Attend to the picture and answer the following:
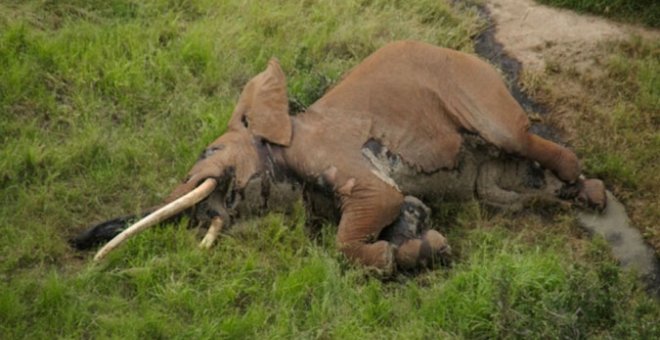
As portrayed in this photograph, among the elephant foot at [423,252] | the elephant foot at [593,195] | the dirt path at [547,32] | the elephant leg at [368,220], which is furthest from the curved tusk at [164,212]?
the dirt path at [547,32]

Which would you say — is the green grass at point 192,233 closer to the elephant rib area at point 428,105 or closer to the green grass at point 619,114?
the green grass at point 619,114

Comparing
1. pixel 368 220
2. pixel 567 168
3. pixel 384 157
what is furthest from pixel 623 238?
pixel 368 220

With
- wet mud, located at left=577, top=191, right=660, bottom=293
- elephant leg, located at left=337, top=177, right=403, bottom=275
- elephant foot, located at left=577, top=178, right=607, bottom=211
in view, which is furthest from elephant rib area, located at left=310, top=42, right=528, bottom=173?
wet mud, located at left=577, top=191, right=660, bottom=293

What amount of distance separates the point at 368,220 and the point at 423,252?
38cm

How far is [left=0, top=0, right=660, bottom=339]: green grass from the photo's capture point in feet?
19.0

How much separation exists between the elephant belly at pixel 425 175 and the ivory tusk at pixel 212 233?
3.28ft

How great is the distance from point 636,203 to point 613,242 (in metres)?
0.48

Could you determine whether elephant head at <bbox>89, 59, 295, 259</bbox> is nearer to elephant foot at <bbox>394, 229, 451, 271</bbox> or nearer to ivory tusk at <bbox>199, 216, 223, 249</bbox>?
ivory tusk at <bbox>199, 216, 223, 249</bbox>

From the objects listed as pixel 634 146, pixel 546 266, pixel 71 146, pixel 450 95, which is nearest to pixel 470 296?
pixel 546 266

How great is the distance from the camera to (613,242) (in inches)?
273

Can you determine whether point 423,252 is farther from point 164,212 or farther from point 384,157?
point 164,212

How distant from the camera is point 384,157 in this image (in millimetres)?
6789

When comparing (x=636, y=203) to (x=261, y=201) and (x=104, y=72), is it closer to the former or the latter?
(x=261, y=201)

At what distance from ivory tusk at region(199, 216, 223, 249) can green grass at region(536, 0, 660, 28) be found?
14.4 ft
